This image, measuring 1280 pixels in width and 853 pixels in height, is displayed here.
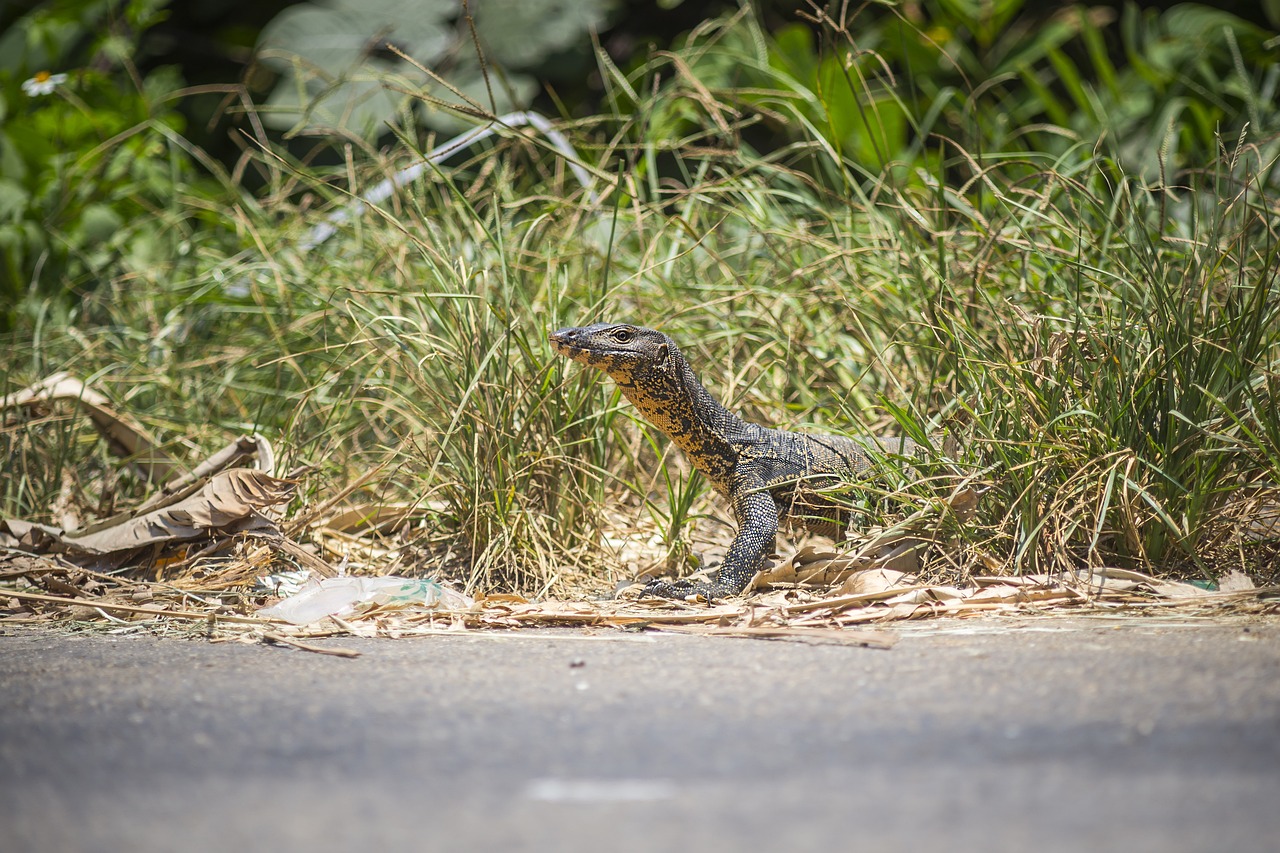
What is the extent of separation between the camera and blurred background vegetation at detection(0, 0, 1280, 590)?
2.69 metres

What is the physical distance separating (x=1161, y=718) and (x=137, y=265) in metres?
5.30

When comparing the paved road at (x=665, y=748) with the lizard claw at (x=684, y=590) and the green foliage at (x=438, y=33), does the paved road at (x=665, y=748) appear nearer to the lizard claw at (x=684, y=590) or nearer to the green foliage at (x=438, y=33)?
the lizard claw at (x=684, y=590)

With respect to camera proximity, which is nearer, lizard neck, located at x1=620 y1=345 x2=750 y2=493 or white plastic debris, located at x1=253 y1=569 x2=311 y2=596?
white plastic debris, located at x1=253 y1=569 x2=311 y2=596

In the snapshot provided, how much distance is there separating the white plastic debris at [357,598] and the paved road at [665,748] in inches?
18.3

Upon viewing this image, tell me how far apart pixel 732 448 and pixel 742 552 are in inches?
14.0

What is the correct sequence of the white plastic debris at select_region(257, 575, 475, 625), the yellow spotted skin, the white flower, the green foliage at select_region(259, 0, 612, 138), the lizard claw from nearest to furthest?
the white plastic debris at select_region(257, 575, 475, 625)
the lizard claw
the yellow spotted skin
the white flower
the green foliage at select_region(259, 0, 612, 138)

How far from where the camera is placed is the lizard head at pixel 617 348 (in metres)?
2.92

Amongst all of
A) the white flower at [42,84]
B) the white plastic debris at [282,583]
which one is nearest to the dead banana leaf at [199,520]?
the white plastic debris at [282,583]

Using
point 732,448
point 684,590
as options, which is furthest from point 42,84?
point 684,590

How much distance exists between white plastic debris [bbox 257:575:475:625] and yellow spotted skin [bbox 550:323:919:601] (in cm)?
58

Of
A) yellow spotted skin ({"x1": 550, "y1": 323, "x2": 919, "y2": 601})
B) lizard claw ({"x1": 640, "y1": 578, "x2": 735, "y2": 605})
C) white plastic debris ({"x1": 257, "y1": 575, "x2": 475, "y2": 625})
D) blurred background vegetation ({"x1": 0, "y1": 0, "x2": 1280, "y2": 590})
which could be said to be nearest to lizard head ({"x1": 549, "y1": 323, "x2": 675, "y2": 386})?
yellow spotted skin ({"x1": 550, "y1": 323, "x2": 919, "y2": 601})

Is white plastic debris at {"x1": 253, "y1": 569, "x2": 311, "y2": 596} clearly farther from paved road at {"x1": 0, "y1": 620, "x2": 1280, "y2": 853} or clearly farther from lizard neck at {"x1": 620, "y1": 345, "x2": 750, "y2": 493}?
lizard neck at {"x1": 620, "y1": 345, "x2": 750, "y2": 493}

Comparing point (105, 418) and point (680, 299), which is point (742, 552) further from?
point (105, 418)

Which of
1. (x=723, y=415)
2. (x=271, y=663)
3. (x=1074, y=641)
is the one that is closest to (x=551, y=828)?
(x=271, y=663)
